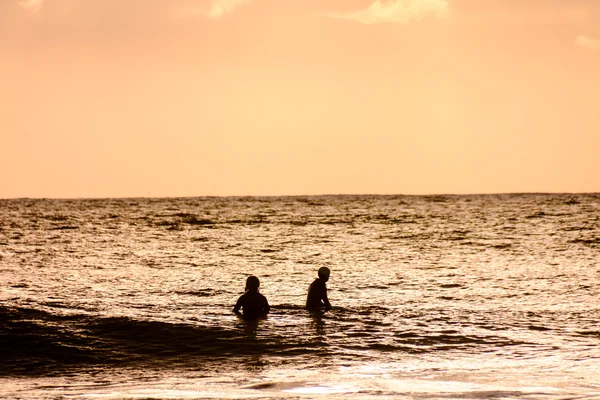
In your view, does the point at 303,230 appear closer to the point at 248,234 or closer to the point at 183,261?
the point at 248,234

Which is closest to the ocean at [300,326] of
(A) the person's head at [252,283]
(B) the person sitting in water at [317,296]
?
(B) the person sitting in water at [317,296]

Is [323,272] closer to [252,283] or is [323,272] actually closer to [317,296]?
[317,296]

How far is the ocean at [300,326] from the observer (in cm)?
1367

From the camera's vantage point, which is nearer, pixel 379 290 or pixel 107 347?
pixel 107 347

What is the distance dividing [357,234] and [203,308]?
44.3 m

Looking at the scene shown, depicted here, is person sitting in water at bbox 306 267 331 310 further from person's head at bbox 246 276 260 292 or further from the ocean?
person's head at bbox 246 276 260 292

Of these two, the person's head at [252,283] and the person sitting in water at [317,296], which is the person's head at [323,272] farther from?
the person's head at [252,283]

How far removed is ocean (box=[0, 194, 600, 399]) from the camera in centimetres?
1367

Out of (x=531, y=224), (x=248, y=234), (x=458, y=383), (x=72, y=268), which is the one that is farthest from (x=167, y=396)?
(x=531, y=224)

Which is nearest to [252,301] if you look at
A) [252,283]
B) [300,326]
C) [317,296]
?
[252,283]

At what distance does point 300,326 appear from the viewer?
66.4 feet

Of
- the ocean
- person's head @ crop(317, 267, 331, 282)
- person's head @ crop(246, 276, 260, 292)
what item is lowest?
the ocean

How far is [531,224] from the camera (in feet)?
251

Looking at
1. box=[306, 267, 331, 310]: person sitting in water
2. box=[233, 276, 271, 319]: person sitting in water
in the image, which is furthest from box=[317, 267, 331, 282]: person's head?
box=[233, 276, 271, 319]: person sitting in water
